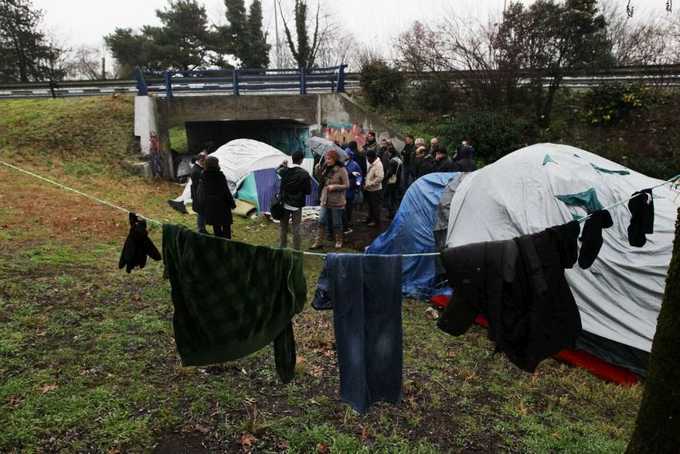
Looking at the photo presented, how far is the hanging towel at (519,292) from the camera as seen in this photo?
2.91 meters

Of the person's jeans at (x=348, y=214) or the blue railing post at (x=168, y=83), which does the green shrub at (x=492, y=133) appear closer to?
the person's jeans at (x=348, y=214)

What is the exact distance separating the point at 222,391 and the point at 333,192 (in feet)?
15.4

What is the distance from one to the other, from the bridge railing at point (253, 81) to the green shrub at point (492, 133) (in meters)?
4.88

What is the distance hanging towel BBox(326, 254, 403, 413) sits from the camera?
9.98ft

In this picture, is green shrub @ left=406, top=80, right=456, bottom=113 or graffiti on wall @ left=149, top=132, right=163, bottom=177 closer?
graffiti on wall @ left=149, top=132, right=163, bottom=177

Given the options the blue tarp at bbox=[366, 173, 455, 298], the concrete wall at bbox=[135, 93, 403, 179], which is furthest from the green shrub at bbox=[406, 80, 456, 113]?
the blue tarp at bbox=[366, 173, 455, 298]

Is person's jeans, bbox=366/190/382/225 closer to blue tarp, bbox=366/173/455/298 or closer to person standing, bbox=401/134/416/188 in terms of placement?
person standing, bbox=401/134/416/188

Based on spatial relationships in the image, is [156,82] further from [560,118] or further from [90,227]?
[560,118]

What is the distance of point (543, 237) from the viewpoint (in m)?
3.05

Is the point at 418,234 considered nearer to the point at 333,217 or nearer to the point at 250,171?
the point at 333,217

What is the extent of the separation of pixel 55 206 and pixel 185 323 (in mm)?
8222

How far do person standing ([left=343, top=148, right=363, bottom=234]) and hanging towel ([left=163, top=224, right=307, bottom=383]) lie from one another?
631 cm

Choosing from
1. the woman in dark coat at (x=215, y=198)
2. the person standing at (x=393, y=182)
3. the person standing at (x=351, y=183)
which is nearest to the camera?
the woman in dark coat at (x=215, y=198)

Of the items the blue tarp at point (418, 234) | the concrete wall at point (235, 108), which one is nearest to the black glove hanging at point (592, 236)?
the blue tarp at point (418, 234)
